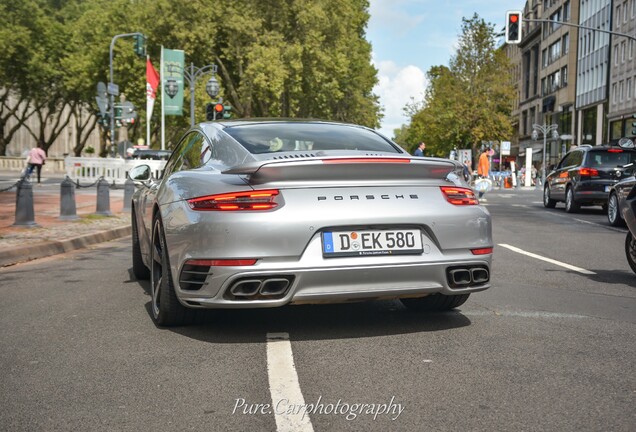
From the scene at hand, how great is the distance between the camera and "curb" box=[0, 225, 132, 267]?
9.88 m

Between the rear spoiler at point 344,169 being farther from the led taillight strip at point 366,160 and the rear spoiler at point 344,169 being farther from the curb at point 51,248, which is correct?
the curb at point 51,248

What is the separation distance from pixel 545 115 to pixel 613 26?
886 inches

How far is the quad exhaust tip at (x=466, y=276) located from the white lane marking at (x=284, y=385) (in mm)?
1079

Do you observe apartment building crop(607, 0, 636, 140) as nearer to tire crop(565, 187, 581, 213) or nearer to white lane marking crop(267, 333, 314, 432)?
tire crop(565, 187, 581, 213)

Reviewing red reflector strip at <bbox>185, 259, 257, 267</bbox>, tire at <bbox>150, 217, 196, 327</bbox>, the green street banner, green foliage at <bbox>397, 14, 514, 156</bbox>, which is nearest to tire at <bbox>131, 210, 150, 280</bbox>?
tire at <bbox>150, 217, 196, 327</bbox>

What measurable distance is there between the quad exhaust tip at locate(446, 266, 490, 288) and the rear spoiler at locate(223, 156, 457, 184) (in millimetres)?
602

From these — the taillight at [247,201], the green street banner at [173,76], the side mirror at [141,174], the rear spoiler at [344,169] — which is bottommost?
the taillight at [247,201]

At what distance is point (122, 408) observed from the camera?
3650 millimetres

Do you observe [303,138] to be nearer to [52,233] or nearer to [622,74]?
[52,233]

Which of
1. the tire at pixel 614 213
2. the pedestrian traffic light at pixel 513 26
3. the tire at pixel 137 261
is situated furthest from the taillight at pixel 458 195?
the pedestrian traffic light at pixel 513 26

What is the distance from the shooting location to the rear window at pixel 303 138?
5.50 meters

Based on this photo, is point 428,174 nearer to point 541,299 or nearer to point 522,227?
point 541,299

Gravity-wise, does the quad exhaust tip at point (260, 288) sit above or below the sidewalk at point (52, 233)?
above

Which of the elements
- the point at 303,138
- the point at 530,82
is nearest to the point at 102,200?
the point at 303,138
